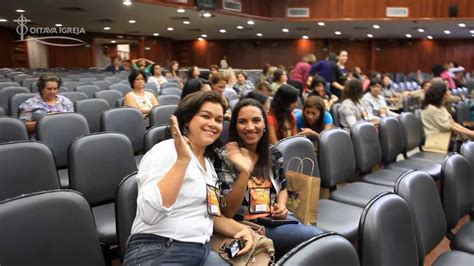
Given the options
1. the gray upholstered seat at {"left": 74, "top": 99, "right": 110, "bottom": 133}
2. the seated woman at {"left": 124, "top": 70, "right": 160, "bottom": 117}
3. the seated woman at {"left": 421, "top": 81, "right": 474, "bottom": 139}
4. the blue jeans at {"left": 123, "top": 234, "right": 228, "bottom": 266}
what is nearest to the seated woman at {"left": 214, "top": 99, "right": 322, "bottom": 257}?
the blue jeans at {"left": 123, "top": 234, "right": 228, "bottom": 266}

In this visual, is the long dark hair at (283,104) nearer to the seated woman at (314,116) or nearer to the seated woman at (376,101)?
the seated woman at (314,116)

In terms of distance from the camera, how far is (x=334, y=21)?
13000mm

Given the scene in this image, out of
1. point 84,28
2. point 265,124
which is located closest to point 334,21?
point 84,28

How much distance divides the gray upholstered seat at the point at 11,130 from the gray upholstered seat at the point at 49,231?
1.69 meters

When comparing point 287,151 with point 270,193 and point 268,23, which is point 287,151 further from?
point 268,23

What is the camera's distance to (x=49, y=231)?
1.48 meters

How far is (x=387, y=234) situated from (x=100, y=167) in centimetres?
169

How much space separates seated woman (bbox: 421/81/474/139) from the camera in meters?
4.35

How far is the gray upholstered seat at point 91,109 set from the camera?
4.31 m

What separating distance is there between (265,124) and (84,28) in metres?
17.0

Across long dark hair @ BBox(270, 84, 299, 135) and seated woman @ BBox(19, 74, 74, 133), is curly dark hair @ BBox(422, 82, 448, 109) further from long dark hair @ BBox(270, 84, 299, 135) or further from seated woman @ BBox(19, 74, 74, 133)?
seated woman @ BBox(19, 74, 74, 133)

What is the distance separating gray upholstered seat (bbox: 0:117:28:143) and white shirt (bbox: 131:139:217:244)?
5.91 feet

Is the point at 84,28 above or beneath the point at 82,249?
above

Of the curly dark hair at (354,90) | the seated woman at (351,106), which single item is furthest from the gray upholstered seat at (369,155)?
the curly dark hair at (354,90)
